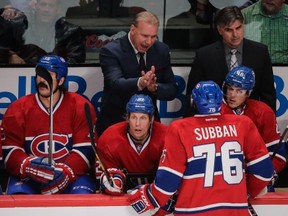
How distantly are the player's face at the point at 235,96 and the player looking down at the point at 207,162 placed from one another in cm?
74

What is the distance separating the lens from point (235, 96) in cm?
459

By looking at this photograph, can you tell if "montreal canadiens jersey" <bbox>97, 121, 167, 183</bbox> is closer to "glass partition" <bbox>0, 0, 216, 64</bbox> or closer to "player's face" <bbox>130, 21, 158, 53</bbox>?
"player's face" <bbox>130, 21, 158, 53</bbox>

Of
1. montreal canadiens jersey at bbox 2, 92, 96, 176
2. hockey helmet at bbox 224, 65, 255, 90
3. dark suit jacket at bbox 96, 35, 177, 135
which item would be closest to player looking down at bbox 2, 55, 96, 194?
montreal canadiens jersey at bbox 2, 92, 96, 176

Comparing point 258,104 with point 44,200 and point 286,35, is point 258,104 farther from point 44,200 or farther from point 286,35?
point 44,200

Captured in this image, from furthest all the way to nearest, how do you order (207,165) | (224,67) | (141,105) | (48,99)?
(224,67), (48,99), (141,105), (207,165)

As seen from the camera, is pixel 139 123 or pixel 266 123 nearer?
pixel 139 123

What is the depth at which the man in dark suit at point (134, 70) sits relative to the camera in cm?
462

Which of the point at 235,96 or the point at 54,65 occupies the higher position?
the point at 54,65

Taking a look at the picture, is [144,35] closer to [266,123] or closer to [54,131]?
[54,131]

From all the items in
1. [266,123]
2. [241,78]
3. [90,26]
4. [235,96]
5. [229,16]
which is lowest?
[266,123]

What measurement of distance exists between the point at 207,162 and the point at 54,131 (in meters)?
1.15

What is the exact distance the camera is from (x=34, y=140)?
182 inches

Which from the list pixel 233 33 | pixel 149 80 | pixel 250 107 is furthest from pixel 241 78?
pixel 149 80

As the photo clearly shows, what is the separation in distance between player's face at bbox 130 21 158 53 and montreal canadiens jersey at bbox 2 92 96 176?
0.43 meters
